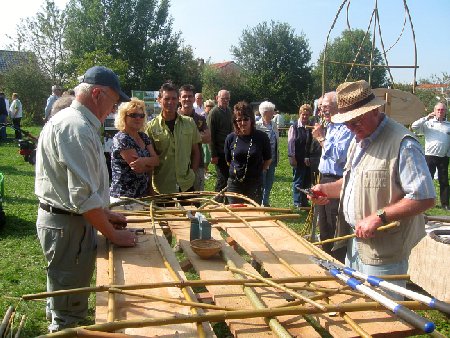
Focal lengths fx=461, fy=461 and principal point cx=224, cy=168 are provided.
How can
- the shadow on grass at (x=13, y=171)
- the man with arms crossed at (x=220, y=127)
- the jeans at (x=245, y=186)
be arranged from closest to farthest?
the jeans at (x=245, y=186)
the man with arms crossed at (x=220, y=127)
the shadow on grass at (x=13, y=171)

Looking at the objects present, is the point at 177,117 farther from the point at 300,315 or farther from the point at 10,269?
the point at 300,315

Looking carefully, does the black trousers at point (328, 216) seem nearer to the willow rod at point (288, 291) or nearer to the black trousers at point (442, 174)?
the willow rod at point (288, 291)

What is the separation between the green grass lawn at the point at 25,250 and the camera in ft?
13.1

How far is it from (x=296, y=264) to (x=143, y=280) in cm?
85

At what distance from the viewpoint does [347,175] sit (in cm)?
304

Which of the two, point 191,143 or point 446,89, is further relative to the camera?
point 446,89

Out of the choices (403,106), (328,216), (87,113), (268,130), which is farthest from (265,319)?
(268,130)

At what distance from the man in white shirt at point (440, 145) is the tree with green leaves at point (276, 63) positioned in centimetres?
3436

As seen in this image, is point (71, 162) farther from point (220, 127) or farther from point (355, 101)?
point (220, 127)

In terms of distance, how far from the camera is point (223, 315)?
171 cm

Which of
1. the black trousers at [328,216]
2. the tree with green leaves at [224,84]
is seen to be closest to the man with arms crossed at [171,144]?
the black trousers at [328,216]

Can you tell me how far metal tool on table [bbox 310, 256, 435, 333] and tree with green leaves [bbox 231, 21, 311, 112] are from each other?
136 feet

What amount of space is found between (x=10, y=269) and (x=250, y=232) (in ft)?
10.4

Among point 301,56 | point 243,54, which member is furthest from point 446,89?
point 243,54
